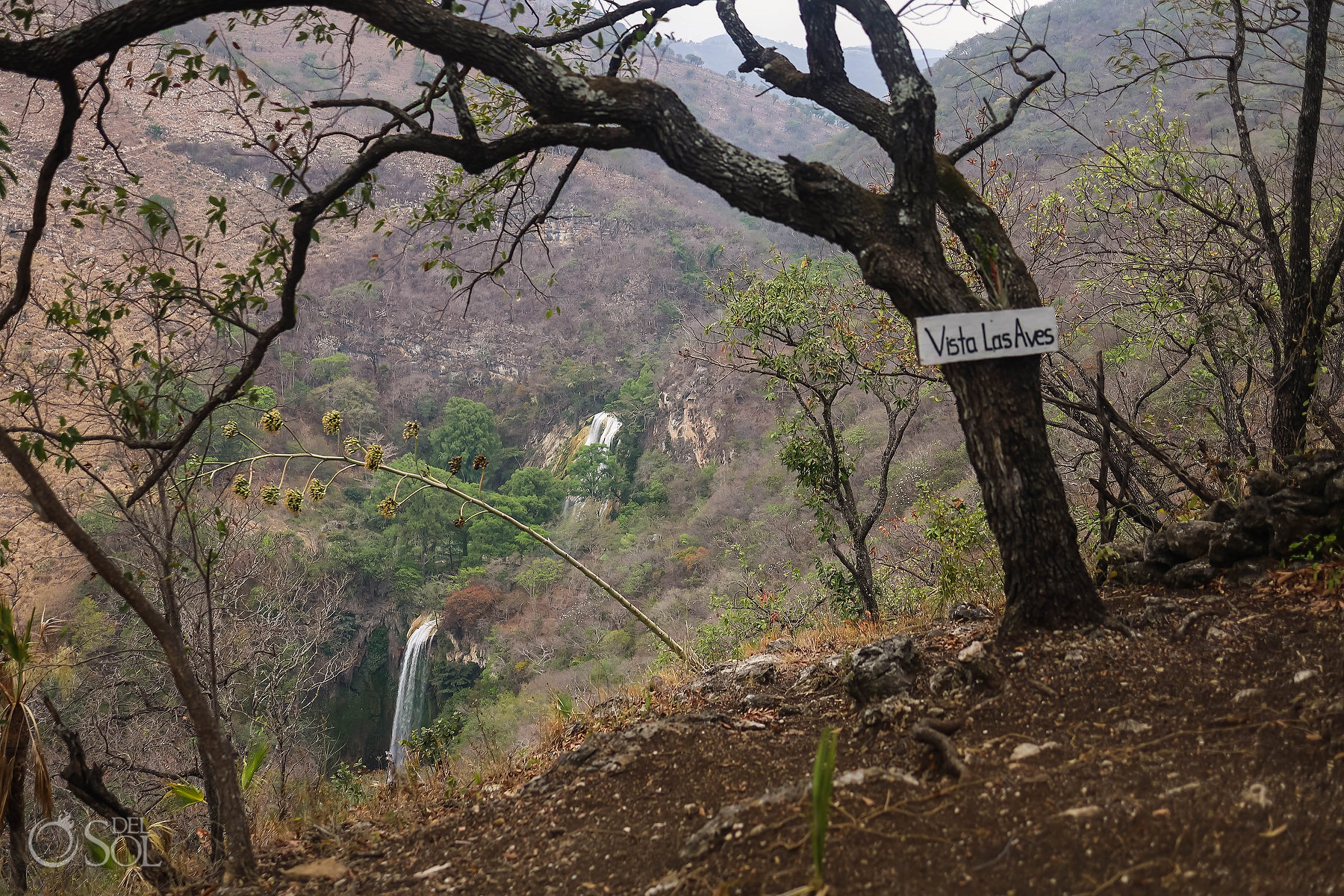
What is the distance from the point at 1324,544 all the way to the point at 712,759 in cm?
220

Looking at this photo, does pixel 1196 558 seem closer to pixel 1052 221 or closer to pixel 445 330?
pixel 1052 221

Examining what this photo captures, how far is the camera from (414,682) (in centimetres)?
1909

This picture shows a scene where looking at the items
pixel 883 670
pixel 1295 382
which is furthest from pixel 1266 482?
pixel 883 670

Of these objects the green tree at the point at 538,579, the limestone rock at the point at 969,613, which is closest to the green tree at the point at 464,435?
the green tree at the point at 538,579

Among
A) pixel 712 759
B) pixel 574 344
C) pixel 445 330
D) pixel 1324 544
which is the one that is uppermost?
pixel 445 330

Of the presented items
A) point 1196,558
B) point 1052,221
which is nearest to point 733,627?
point 1052,221

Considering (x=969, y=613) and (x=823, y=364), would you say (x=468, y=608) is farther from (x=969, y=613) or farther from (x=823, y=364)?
(x=969, y=613)

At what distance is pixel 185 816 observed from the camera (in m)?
7.63

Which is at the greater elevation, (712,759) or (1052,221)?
(1052,221)

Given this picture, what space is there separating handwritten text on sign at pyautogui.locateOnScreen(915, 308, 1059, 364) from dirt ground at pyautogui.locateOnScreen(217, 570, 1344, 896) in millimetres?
940

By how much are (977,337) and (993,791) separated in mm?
1373

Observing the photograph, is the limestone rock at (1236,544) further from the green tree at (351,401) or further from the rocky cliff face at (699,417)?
the green tree at (351,401)

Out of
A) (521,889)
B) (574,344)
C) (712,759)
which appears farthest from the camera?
(574,344)

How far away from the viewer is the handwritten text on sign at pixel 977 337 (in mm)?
2494
